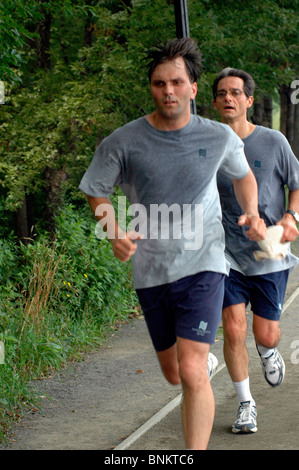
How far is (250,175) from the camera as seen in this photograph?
16.3ft

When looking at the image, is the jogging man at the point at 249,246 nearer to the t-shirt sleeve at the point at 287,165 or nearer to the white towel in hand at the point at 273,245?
the t-shirt sleeve at the point at 287,165

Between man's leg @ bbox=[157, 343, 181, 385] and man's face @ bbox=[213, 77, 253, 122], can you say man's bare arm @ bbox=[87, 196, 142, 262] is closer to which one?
man's leg @ bbox=[157, 343, 181, 385]

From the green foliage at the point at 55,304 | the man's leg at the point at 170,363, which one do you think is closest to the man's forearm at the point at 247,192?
the man's leg at the point at 170,363

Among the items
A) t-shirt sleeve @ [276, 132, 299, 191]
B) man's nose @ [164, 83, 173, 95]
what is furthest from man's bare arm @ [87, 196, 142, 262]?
t-shirt sleeve @ [276, 132, 299, 191]

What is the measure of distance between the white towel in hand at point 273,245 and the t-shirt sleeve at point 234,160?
1.35ft

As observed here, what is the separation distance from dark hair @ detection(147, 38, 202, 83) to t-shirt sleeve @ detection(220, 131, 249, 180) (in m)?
0.40

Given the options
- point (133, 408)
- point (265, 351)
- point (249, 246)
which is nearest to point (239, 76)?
point (249, 246)

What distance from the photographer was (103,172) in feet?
15.0

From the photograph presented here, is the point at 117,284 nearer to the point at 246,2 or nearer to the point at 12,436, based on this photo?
the point at 12,436

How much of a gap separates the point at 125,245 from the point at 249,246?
1.70 meters

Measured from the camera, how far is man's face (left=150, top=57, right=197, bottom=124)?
4.57 metres

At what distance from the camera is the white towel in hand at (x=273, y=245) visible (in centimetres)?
498

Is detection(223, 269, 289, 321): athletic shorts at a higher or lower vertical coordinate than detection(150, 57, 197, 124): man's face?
lower
